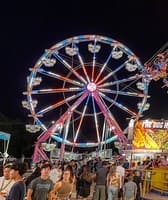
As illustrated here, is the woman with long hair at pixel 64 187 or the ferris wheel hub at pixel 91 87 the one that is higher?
the ferris wheel hub at pixel 91 87

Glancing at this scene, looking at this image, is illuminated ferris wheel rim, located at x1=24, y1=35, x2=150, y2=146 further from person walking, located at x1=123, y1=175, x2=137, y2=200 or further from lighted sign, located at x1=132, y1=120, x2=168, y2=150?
person walking, located at x1=123, y1=175, x2=137, y2=200

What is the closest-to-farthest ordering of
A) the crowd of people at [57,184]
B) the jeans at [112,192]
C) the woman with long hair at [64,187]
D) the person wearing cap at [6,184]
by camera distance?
the crowd of people at [57,184]
the person wearing cap at [6,184]
the woman with long hair at [64,187]
the jeans at [112,192]

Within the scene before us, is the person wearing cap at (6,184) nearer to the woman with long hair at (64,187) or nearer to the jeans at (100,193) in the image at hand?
the woman with long hair at (64,187)

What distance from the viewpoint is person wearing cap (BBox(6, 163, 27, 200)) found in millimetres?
6863

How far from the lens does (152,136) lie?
34.6 m

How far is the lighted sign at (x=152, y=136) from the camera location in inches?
1356

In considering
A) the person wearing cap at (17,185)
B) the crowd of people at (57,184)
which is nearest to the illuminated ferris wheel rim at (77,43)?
the crowd of people at (57,184)

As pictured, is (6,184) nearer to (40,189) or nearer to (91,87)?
(40,189)

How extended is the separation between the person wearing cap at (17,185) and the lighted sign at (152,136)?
27969 mm

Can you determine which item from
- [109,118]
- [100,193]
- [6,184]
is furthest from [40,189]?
[109,118]

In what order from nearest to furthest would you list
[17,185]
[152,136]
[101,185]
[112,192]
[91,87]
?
[17,185]
[112,192]
[101,185]
[152,136]
[91,87]

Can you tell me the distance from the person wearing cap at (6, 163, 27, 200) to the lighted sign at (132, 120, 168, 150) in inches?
1101

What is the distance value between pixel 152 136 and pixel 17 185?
1118 inches

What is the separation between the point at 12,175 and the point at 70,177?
8.58ft
